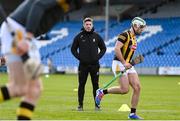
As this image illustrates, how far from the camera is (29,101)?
7.94 m

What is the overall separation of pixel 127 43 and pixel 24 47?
601cm

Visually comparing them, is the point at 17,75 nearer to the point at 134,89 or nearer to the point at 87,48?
the point at 134,89

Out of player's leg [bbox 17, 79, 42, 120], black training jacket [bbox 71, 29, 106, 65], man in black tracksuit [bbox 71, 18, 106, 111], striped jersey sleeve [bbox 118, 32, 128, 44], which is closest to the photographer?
player's leg [bbox 17, 79, 42, 120]

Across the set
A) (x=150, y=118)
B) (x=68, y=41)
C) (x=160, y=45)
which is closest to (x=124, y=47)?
(x=150, y=118)

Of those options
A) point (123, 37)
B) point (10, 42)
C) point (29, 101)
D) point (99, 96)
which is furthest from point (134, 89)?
point (10, 42)

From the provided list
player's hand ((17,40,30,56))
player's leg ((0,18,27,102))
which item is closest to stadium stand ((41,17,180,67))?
player's leg ((0,18,27,102))

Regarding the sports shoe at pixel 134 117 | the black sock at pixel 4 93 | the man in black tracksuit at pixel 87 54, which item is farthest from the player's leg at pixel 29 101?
the man in black tracksuit at pixel 87 54

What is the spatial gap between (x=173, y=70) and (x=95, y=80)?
2738 centimetres

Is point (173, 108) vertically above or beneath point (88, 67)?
beneath

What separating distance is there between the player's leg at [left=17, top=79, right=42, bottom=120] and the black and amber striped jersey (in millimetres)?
5675

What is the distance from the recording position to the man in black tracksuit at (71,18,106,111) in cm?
1546

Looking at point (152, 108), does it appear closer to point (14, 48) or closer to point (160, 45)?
point (14, 48)

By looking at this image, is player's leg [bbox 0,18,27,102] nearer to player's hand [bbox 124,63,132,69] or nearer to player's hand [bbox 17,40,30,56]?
player's hand [bbox 17,40,30,56]

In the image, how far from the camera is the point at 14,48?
310 inches
